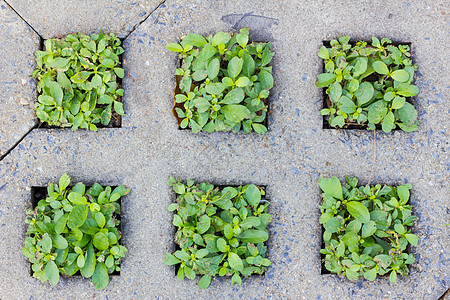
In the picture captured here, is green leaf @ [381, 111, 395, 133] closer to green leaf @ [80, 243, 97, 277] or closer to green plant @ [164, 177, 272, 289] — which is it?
green plant @ [164, 177, 272, 289]

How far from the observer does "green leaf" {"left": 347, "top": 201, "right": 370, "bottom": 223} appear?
202cm

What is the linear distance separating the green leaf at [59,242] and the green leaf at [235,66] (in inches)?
55.0

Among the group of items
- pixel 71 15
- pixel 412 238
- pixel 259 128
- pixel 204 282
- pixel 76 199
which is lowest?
pixel 204 282

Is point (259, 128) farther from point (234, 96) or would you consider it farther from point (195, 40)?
point (195, 40)

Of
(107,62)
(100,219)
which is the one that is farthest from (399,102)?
(100,219)

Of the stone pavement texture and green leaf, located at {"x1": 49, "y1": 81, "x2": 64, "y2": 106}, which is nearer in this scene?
green leaf, located at {"x1": 49, "y1": 81, "x2": 64, "y2": 106}

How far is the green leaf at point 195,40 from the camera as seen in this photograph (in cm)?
208

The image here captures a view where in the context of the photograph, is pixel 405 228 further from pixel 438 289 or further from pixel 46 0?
pixel 46 0

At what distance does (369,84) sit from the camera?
2092 millimetres

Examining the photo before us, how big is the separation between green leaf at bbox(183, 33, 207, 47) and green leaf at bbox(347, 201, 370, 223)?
4.41 feet

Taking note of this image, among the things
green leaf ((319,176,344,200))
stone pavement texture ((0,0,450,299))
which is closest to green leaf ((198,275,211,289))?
stone pavement texture ((0,0,450,299))

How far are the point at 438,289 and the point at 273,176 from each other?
1309mm

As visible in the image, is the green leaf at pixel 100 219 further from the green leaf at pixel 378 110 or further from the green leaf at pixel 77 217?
the green leaf at pixel 378 110

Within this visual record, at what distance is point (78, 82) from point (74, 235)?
0.92m
